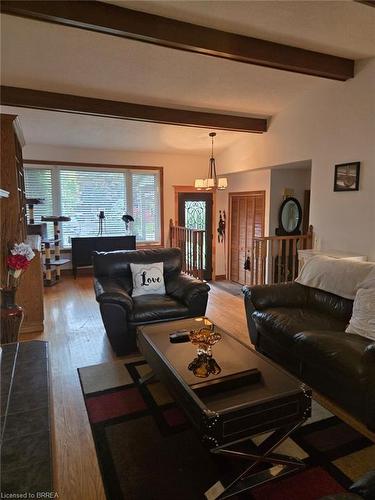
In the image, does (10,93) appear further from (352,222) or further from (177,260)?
(352,222)

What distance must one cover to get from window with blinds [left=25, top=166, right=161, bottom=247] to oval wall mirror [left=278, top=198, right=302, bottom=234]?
8.91 ft

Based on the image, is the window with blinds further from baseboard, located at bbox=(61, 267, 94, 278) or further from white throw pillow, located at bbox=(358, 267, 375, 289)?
white throw pillow, located at bbox=(358, 267, 375, 289)

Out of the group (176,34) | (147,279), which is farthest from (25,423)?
(176,34)

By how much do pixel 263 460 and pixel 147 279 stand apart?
2.34 meters

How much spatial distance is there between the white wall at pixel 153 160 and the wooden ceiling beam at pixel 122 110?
2202 millimetres

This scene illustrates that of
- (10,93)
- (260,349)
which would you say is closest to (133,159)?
(10,93)

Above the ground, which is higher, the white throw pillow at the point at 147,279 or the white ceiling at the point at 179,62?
the white ceiling at the point at 179,62

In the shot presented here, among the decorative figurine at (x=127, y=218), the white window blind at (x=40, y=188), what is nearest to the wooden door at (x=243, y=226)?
the decorative figurine at (x=127, y=218)

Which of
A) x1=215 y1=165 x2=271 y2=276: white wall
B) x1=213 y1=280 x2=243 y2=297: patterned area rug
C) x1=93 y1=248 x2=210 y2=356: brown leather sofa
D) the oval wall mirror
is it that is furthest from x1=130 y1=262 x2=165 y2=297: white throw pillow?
the oval wall mirror

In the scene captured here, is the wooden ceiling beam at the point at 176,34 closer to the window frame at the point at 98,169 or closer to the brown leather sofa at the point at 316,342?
the brown leather sofa at the point at 316,342

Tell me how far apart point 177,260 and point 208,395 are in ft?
7.87

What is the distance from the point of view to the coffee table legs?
63.2 inches

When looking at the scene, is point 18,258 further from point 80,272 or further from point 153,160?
point 153,160

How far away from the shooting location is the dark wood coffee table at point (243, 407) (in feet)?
5.20
